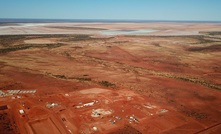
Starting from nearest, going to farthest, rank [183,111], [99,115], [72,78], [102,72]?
[99,115], [183,111], [72,78], [102,72]

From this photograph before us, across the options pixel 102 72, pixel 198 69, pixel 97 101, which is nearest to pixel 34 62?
pixel 102 72

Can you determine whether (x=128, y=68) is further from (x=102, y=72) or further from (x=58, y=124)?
(x=58, y=124)

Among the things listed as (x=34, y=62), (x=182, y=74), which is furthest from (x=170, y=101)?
(x=34, y=62)

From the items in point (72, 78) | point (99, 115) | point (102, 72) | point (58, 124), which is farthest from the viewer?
point (102, 72)

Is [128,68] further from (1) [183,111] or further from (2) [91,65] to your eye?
(1) [183,111]

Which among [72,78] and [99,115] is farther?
[72,78]

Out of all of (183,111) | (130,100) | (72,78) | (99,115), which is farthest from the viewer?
(72,78)

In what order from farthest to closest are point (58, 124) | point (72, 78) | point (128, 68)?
1. point (128, 68)
2. point (72, 78)
3. point (58, 124)

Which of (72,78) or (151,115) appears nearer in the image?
(151,115)
